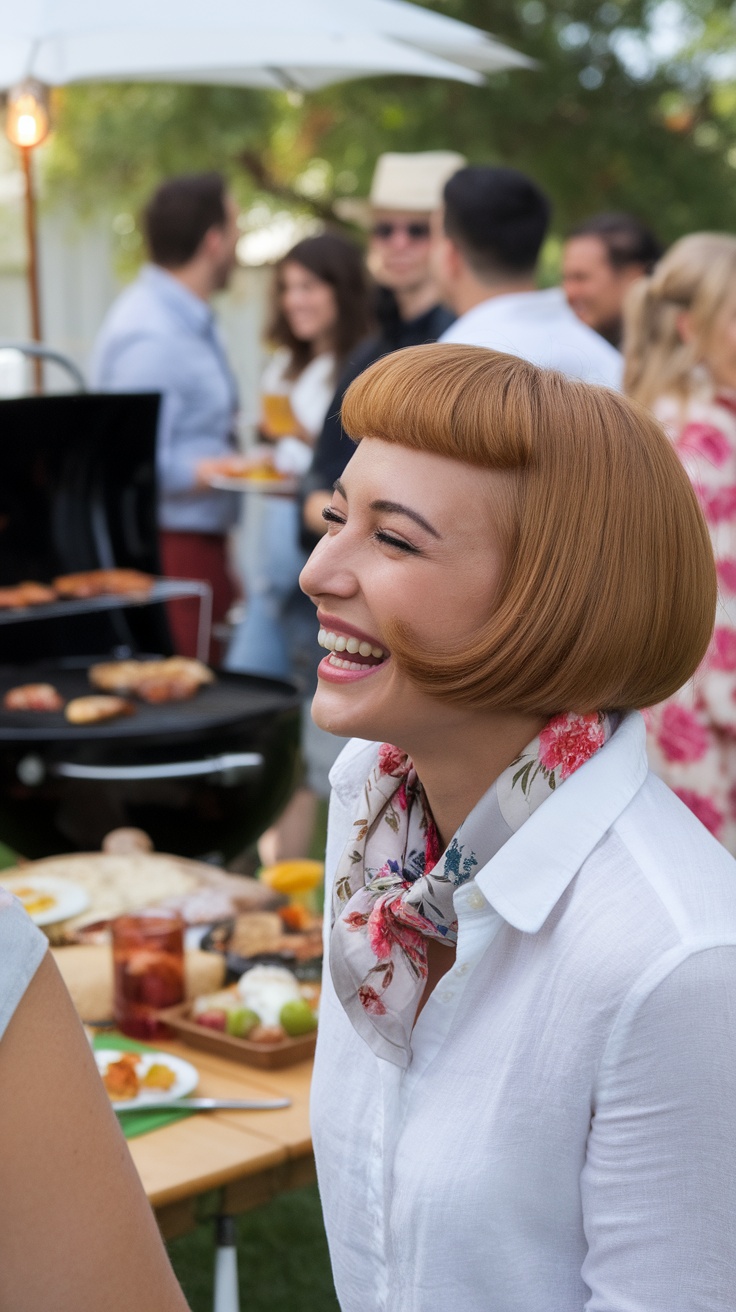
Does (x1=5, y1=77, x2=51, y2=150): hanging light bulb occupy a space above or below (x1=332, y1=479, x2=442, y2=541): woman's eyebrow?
above

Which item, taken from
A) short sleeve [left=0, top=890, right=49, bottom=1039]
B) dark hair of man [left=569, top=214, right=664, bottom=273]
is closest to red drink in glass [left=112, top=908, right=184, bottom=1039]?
short sleeve [left=0, top=890, right=49, bottom=1039]

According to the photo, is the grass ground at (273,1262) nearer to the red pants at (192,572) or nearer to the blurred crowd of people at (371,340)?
the blurred crowd of people at (371,340)

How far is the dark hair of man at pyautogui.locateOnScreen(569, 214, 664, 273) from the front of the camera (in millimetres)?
5367

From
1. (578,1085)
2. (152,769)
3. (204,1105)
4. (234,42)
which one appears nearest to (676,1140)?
(578,1085)

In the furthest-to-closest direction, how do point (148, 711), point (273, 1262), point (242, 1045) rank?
1. point (148, 711)
2. point (273, 1262)
3. point (242, 1045)

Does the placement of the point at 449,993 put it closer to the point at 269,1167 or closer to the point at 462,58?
the point at 269,1167

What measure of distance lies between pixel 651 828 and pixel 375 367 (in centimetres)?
51

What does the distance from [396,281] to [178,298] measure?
0.85 meters

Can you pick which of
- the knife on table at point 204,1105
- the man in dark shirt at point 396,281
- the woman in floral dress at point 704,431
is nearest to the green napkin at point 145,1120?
the knife on table at point 204,1105

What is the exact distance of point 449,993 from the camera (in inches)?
51.1

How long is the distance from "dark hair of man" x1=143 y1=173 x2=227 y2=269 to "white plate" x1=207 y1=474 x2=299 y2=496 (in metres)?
0.95

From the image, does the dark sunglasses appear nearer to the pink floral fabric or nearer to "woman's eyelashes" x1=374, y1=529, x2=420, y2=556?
the pink floral fabric

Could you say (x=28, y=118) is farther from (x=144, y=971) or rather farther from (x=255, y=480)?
(x=144, y=971)

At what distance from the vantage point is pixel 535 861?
1.27 meters
